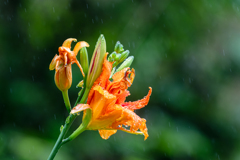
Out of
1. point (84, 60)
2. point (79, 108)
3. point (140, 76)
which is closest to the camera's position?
point (79, 108)

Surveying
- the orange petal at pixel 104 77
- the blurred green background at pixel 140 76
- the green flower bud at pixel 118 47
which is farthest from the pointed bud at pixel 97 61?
the blurred green background at pixel 140 76

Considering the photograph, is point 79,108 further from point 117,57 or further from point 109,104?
point 117,57

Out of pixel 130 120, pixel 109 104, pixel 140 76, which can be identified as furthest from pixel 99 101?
pixel 140 76

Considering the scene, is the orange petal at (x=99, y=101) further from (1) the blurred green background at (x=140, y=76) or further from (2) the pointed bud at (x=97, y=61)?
(1) the blurred green background at (x=140, y=76)

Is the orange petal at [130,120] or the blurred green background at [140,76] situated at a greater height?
the orange petal at [130,120]

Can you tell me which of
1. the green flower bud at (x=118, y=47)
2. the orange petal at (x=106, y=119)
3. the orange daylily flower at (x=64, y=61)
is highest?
the green flower bud at (x=118, y=47)

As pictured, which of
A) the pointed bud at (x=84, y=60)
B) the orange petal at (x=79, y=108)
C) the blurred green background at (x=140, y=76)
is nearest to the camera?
the orange petal at (x=79, y=108)

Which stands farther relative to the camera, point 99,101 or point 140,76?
point 140,76

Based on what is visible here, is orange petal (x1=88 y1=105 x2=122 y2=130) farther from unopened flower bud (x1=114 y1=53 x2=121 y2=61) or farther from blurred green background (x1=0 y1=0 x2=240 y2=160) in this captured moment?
blurred green background (x1=0 y1=0 x2=240 y2=160)

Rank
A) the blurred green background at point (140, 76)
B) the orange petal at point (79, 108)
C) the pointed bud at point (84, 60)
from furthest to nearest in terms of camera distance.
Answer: the blurred green background at point (140, 76)
the pointed bud at point (84, 60)
the orange petal at point (79, 108)
